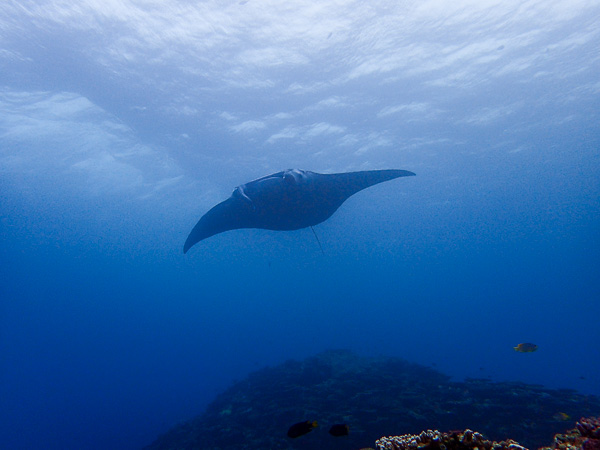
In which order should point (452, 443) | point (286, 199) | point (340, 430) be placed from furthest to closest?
point (286, 199)
point (340, 430)
point (452, 443)

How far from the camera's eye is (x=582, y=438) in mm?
3012

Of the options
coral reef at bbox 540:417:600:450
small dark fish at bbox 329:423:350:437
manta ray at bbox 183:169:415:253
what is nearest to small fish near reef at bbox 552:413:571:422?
coral reef at bbox 540:417:600:450

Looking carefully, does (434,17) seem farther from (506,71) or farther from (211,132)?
(211,132)

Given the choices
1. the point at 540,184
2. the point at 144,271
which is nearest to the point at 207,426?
the point at 540,184

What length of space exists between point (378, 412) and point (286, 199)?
23.6ft

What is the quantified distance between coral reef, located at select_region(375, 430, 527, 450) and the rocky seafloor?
5712 mm

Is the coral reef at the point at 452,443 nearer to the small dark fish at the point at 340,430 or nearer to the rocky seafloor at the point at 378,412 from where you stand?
the small dark fish at the point at 340,430

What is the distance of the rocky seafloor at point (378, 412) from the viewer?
26.5 ft

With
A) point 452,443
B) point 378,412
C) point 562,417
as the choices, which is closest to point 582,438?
point 452,443

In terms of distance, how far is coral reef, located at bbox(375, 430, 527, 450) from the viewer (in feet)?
9.23

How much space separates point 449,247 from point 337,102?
83.7 meters

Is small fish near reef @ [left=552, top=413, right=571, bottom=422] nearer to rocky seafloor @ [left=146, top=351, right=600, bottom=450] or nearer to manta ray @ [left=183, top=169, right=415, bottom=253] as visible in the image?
→ rocky seafloor @ [left=146, top=351, right=600, bottom=450]

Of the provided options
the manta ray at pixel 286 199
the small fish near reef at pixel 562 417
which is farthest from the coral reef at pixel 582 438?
the small fish near reef at pixel 562 417

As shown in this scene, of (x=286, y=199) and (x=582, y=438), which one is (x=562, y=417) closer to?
(x=582, y=438)
